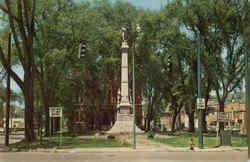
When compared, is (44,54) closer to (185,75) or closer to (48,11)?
(48,11)

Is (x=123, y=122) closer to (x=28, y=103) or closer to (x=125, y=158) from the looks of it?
(x=28, y=103)

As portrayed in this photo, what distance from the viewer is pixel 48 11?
34625mm

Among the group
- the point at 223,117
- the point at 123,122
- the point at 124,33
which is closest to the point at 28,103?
the point at 223,117

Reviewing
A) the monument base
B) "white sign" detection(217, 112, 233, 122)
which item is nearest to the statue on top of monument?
the monument base

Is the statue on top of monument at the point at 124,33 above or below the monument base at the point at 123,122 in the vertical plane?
above

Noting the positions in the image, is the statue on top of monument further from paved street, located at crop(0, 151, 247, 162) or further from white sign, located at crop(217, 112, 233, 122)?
paved street, located at crop(0, 151, 247, 162)

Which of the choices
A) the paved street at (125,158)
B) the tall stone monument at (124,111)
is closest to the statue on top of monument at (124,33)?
the tall stone monument at (124,111)

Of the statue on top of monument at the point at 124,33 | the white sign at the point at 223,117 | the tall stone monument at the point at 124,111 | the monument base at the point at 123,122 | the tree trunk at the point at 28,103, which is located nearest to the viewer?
the white sign at the point at 223,117

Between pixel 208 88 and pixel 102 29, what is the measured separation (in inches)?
568

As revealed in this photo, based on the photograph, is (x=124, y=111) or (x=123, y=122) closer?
(x=123, y=122)

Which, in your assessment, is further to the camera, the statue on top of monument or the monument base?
the monument base

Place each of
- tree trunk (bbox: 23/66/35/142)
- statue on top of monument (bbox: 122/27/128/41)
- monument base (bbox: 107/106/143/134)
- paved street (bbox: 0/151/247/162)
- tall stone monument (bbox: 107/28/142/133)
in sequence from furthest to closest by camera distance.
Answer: tall stone monument (bbox: 107/28/142/133)
monument base (bbox: 107/106/143/134)
statue on top of monument (bbox: 122/27/128/41)
tree trunk (bbox: 23/66/35/142)
paved street (bbox: 0/151/247/162)

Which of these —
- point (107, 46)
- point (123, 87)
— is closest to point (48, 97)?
point (123, 87)

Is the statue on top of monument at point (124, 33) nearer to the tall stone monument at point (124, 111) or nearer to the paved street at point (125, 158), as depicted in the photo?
the tall stone monument at point (124, 111)
